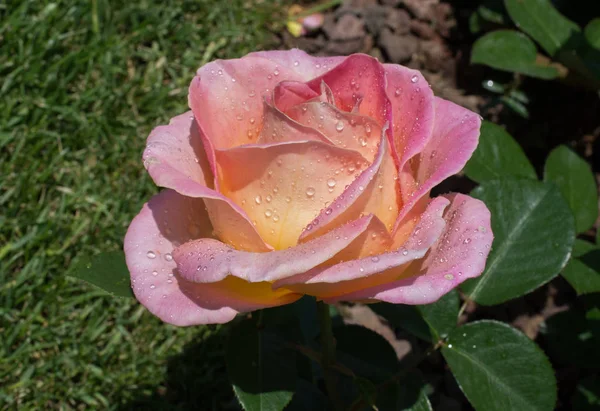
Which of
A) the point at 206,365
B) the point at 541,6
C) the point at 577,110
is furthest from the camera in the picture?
the point at 577,110

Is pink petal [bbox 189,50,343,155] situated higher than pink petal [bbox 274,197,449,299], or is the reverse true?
pink petal [bbox 189,50,343,155]

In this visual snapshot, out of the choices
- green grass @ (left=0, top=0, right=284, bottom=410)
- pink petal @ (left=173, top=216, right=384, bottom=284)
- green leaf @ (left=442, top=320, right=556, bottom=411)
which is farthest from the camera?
green grass @ (left=0, top=0, right=284, bottom=410)

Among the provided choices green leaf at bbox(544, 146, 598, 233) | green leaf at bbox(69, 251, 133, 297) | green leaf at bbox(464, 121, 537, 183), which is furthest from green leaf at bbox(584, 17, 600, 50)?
green leaf at bbox(69, 251, 133, 297)

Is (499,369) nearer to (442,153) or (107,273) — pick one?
(442,153)

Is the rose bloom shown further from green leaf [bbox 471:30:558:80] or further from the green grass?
green leaf [bbox 471:30:558:80]

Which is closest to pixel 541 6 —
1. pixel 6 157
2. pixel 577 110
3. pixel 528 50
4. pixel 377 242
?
pixel 528 50

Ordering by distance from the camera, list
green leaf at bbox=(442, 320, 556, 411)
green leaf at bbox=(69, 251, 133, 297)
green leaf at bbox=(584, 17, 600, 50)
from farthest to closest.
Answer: green leaf at bbox=(584, 17, 600, 50), green leaf at bbox=(442, 320, 556, 411), green leaf at bbox=(69, 251, 133, 297)

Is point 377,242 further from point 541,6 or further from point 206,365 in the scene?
point 541,6

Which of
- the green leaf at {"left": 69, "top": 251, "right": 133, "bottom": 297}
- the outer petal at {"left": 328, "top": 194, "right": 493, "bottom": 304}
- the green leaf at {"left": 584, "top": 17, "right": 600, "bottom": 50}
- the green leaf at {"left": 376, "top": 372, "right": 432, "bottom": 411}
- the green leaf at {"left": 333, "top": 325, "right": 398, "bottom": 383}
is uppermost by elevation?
the outer petal at {"left": 328, "top": 194, "right": 493, "bottom": 304}

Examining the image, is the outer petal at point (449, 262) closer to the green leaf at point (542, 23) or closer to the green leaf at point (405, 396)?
the green leaf at point (405, 396)
